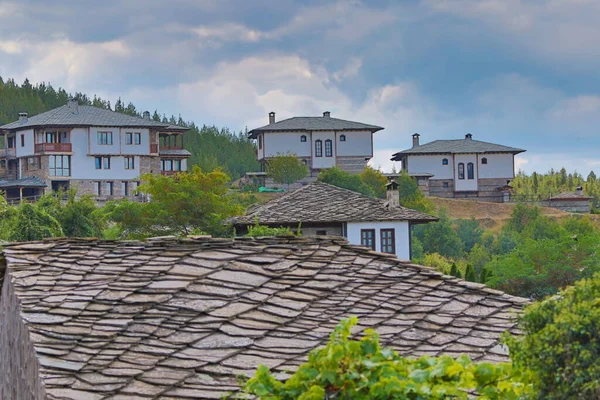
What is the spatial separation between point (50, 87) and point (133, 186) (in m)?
46.7

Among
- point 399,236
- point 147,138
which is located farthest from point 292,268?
point 147,138

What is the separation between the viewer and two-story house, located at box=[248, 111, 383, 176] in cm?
8094

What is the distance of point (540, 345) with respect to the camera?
4.82 m

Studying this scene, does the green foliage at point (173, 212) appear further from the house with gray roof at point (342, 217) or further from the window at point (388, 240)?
the window at point (388, 240)

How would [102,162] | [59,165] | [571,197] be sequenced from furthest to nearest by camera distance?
[571,197]
[102,162]
[59,165]

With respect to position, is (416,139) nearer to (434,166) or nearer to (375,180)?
(434,166)

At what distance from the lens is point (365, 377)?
4996mm

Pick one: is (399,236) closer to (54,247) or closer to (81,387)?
(54,247)

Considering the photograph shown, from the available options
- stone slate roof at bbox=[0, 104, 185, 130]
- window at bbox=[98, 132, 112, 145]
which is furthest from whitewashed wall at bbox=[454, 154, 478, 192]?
window at bbox=[98, 132, 112, 145]

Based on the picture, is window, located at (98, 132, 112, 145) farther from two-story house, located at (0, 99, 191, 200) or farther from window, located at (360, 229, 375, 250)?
window, located at (360, 229, 375, 250)

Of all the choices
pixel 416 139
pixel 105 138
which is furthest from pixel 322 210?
pixel 416 139

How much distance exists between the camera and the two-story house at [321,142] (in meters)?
80.9

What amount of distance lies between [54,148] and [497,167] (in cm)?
3637

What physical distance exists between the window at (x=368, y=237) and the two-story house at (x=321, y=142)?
43.8 m
